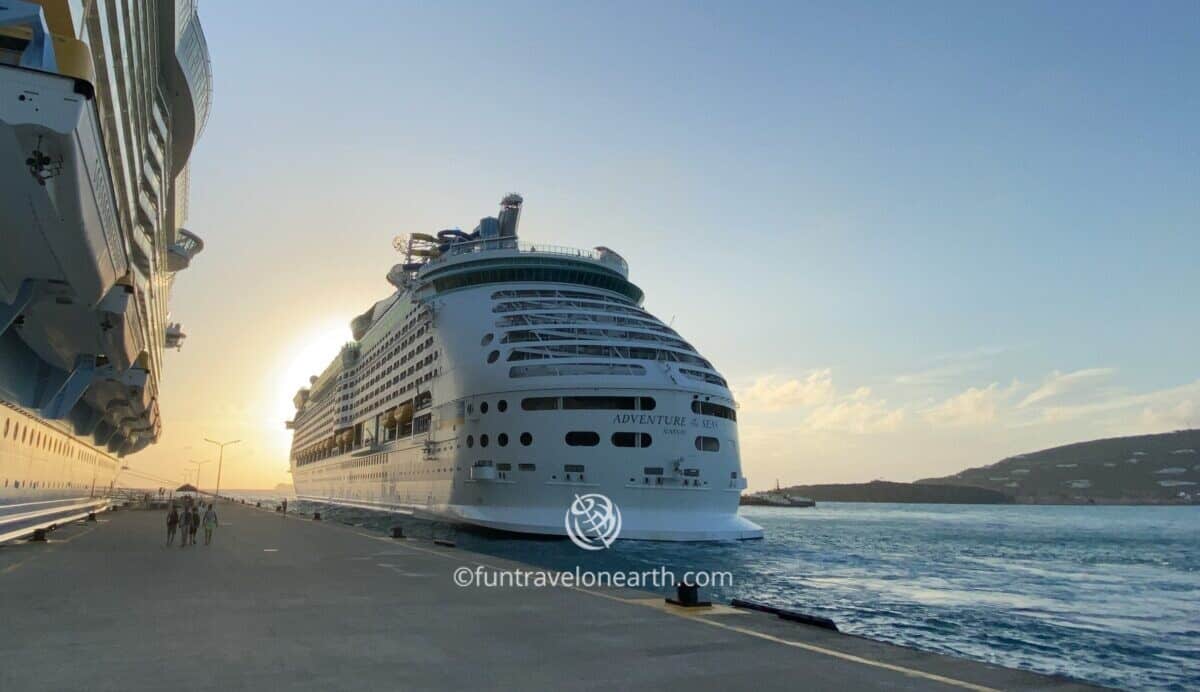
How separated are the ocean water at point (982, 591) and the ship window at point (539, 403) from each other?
6236mm

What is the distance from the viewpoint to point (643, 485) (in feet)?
103

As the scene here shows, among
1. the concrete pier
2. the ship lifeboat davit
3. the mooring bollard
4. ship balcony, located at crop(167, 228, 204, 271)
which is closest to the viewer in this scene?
the concrete pier

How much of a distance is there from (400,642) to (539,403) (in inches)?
975

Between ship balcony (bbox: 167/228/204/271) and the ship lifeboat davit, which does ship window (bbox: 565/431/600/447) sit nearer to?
ship balcony (bbox: 167/228/204/271)

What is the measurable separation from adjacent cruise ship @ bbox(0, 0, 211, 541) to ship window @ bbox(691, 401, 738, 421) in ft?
73.6

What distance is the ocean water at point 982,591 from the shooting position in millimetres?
14695

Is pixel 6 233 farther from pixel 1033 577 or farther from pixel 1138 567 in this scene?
pixel 1138 567

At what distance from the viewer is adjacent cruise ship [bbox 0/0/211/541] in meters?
7.23

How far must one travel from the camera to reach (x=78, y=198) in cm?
852

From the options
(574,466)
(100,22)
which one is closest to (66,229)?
(100,22)

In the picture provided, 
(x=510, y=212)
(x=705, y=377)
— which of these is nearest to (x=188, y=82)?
(x=705, y=377)

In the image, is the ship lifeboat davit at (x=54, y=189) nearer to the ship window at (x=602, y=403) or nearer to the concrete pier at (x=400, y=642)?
the concrete pier at (x=400, y=642)

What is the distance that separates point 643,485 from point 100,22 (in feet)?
84.6

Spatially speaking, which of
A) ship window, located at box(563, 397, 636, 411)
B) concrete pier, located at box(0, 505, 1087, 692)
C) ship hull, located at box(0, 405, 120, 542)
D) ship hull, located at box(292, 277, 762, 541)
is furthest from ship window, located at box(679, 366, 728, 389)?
ship hull, located at box(0, 405, 120, 542)
